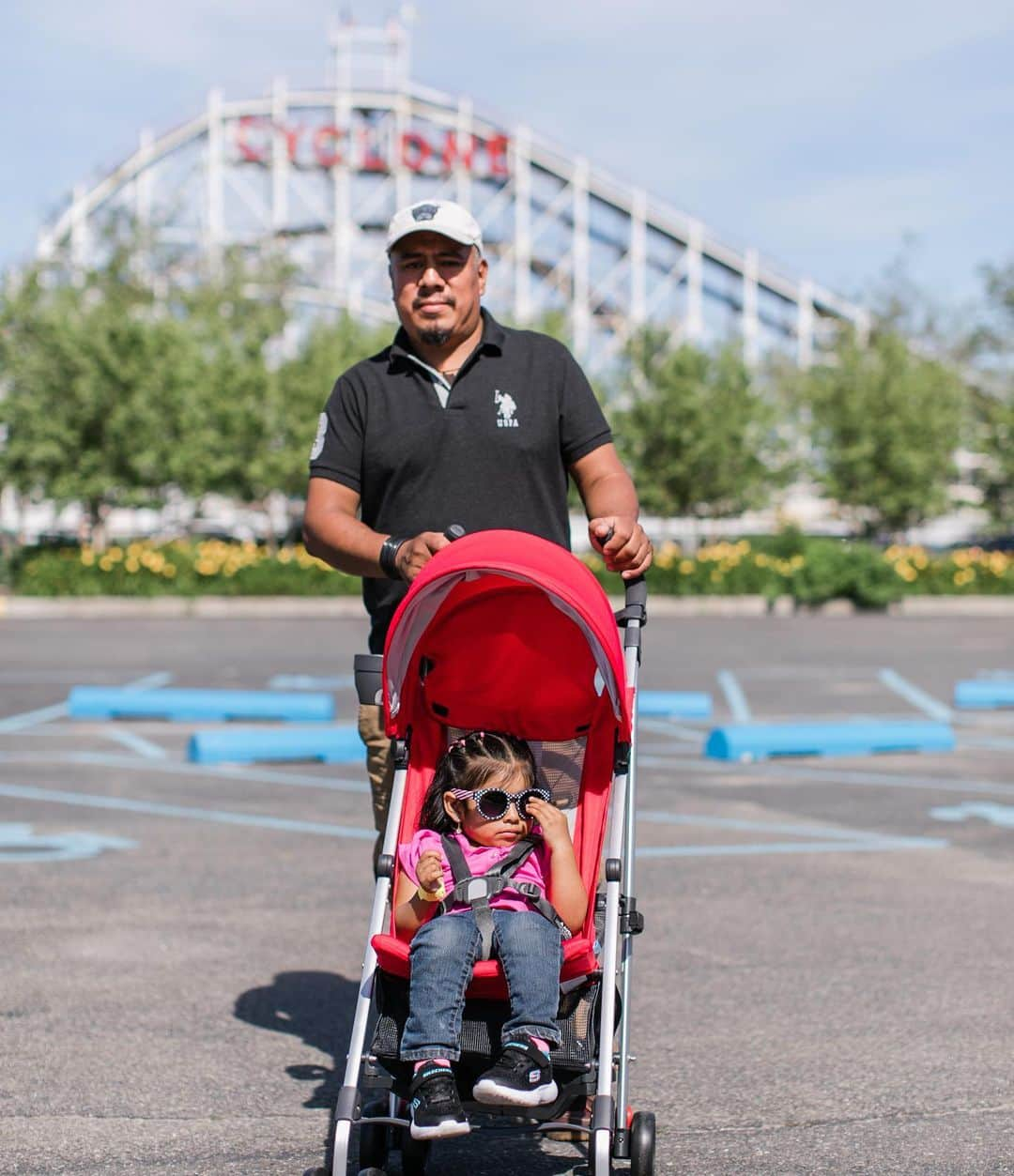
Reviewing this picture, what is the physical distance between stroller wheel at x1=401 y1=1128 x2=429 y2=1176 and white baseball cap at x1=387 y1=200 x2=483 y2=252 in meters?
2.28

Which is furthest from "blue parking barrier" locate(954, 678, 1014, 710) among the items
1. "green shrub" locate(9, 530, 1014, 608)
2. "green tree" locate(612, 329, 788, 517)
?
"green tree" locate(612, 329, 788, 517)

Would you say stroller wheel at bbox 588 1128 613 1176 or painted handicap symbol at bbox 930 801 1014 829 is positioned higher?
stroller wheel at bbox 588 1128 613 1176

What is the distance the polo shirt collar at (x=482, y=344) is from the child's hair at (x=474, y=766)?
3.67ft

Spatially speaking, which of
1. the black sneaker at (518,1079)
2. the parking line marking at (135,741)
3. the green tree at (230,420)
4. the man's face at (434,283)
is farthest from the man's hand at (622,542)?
the green tree at (230,420)

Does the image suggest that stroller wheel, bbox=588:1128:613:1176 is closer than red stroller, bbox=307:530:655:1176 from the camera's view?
Yes

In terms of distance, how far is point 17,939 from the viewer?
21.0 ft

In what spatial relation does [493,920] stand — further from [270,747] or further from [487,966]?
[270,747]

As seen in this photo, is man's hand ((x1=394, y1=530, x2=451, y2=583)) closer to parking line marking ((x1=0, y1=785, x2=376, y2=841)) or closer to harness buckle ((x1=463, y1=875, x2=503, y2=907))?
harness buckle ((x1=463, y1=875, x2=503, y2=907))

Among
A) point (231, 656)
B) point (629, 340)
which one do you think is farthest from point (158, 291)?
point (231, 656)

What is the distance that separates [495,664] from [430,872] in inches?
22.2

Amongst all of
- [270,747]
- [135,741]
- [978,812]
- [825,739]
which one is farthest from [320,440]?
[135,741]

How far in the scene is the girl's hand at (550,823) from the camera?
3.92 meters

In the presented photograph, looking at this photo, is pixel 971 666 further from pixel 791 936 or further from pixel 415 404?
pixel 415 404

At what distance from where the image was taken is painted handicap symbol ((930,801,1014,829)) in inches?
364
